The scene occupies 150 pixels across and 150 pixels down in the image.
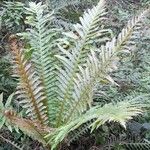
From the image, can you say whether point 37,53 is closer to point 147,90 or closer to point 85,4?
point 147,90

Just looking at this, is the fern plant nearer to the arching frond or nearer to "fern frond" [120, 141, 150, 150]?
the arching frond

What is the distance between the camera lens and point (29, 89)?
2.73 meters

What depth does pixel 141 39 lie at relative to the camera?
178 inches

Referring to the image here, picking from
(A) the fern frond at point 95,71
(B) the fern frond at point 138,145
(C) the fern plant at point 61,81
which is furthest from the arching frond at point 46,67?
(B) the fern frond at point 138,145

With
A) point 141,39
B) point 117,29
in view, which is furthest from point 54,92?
point 117,29

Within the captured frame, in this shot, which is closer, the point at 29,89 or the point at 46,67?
the point at 29,89

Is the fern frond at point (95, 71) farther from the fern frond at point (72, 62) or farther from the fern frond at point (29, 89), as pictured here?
the fern frond at point (29, 89)

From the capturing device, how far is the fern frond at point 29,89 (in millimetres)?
2595

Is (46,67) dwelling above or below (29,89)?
above

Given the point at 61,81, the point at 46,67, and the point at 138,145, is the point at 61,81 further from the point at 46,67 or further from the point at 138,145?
the point at 138,145

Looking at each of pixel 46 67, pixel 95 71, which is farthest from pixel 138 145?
pixel 46 67

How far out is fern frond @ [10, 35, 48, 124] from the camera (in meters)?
2.59

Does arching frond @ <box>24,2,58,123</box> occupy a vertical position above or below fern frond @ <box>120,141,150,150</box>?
above

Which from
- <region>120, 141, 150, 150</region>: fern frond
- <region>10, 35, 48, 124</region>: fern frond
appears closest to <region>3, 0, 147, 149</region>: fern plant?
<region>10, 35, 48, 124</region>: fern frond
